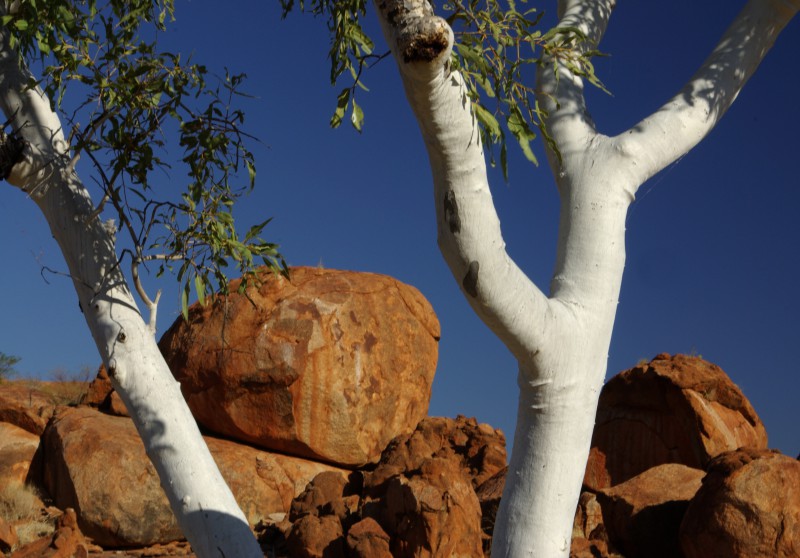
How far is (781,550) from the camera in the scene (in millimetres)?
9195

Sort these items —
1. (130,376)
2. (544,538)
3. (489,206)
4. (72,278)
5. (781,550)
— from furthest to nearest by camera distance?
(781,550) → (72,278) → (130,376) → (544,538) → (489,206)

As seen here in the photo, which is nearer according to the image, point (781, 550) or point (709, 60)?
point (709, 60)

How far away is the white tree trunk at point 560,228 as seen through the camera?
169 inches

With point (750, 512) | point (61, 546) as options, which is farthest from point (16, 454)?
point (750, 512)

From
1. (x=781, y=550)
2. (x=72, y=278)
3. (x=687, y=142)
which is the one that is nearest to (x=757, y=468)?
(x=781, y=550)

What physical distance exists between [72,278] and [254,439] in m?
7.70

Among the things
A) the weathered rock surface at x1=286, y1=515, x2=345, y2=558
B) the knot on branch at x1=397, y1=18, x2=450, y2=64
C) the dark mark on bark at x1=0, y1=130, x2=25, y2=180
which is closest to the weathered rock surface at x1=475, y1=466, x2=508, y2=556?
the weathered rock surface at x1=286, y1=515, x2=345, y2=558

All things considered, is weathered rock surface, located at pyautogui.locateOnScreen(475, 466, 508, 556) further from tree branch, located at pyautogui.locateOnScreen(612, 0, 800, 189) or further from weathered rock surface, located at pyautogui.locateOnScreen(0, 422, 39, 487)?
weathered rock surface, located at pyautogui.locateOnScreen(0, 422, 39, 487)

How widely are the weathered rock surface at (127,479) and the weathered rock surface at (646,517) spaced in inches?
191

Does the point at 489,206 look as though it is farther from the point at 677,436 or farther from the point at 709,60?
the point at 677,436

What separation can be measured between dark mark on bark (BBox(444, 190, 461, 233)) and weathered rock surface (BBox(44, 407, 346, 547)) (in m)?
9.05

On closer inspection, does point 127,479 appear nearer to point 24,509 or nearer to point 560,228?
point 24,509

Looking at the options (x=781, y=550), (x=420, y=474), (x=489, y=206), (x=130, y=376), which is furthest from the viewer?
(x=420, y=474)

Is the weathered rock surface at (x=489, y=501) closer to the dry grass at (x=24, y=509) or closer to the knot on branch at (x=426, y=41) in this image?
the dry grass at (x=24, y=509)
